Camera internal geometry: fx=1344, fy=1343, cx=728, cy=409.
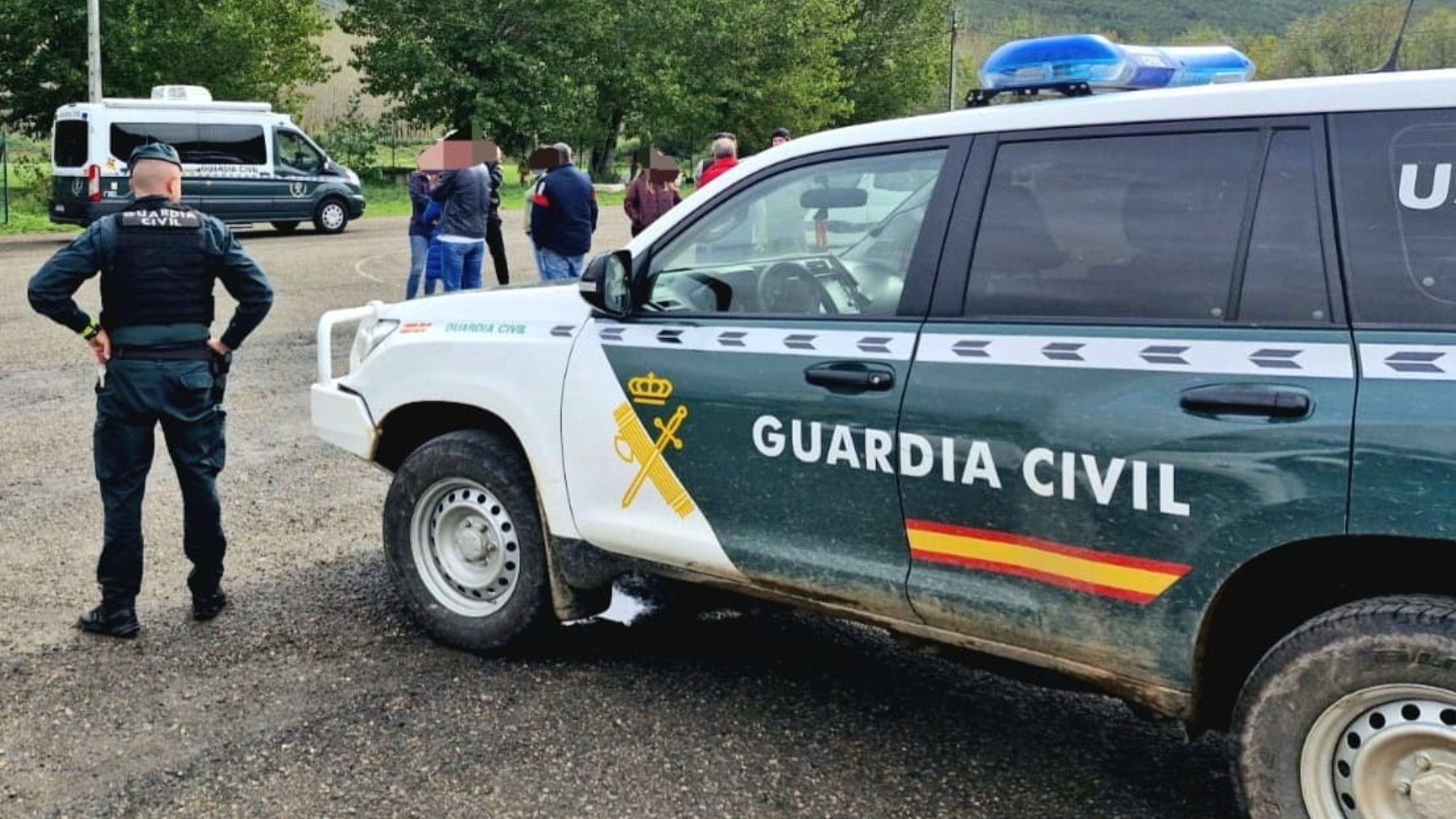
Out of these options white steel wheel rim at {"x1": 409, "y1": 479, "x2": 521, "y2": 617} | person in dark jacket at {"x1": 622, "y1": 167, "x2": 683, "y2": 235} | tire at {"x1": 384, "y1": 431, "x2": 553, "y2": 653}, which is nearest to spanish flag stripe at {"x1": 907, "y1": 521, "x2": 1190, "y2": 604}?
tire at {"x1": 384, "y1": 431, "x2": 553, "y2": 653}

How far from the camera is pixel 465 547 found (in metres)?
4.74

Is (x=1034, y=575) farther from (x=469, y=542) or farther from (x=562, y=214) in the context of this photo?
(x=562, y=214)

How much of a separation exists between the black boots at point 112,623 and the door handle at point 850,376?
9.01ft

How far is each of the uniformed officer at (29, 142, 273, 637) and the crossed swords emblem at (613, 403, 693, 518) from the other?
5.70 feet

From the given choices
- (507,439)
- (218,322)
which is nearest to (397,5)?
(218,322)

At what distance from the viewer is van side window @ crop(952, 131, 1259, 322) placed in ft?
10.3

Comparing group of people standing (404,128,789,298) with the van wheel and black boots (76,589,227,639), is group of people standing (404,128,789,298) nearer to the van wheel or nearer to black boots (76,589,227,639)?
black boots (76,589,227,639)

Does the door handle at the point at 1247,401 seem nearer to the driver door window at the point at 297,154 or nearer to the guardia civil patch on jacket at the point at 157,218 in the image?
the guardia civil patch on jacket at the point at 157,218

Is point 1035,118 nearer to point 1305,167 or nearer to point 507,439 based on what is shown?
point 1305,167

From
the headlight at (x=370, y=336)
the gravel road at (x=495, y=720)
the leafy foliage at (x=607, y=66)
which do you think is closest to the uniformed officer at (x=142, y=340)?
the gravel road at (x=495, y=720)

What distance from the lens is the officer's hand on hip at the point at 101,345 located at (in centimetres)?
477

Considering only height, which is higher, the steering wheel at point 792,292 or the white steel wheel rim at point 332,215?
the white steel wheel rim at point 332,215

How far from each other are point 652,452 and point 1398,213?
2.10m

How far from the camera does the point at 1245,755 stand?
306 cm
